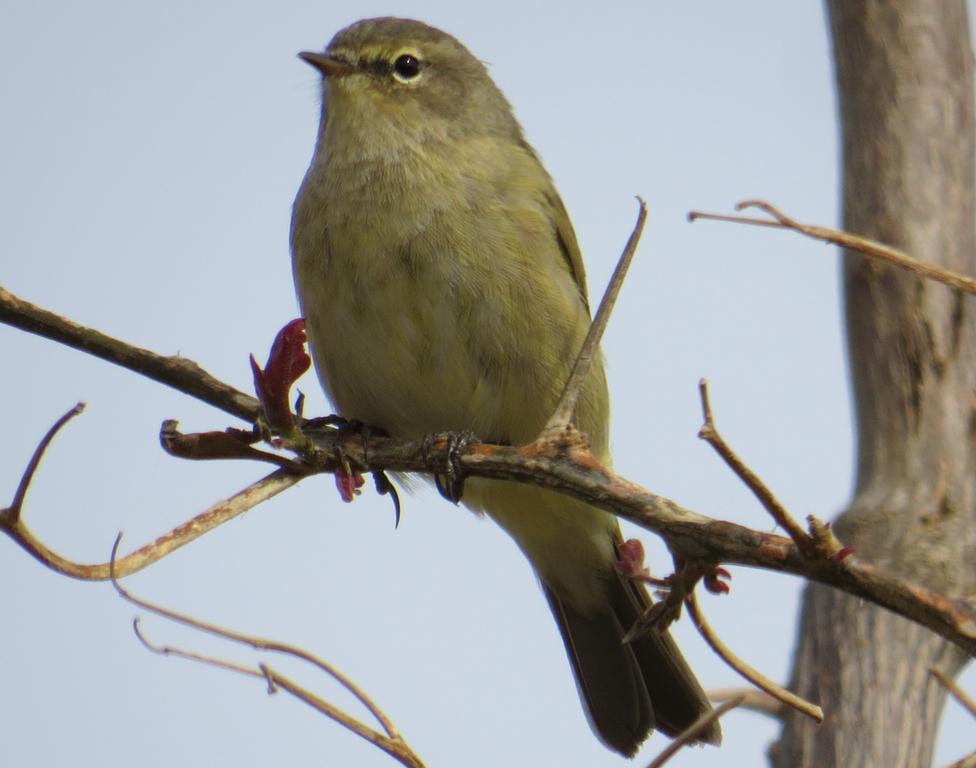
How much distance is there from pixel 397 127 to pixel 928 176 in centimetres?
178

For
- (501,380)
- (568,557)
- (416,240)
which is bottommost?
(568,557)

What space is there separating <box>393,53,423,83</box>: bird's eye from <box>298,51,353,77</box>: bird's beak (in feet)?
0.59

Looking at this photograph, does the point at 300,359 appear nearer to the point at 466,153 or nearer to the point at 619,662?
the point at 466,153

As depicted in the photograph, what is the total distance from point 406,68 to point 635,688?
94.6 inches

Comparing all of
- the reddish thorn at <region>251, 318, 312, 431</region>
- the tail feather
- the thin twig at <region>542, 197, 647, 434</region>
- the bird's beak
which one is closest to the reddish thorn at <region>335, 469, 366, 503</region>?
the reddish thorn at <region>251, 318, 312, 431</region>

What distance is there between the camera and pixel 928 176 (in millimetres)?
4070

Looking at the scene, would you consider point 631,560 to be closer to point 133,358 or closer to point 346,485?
point 346,485

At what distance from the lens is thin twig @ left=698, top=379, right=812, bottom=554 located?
1.76 meters

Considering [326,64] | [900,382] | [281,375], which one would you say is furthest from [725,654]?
[326,64]

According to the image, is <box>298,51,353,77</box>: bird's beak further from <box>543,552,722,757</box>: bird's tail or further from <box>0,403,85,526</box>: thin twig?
<box>0,403,85,526</box>: thin twig

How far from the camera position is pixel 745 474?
5.82ft

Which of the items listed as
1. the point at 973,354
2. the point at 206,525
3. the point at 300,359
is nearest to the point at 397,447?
the point at 300,359

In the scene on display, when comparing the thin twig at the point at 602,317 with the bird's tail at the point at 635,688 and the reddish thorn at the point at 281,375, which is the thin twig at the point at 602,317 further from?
the bird's tail at the point at 635,688

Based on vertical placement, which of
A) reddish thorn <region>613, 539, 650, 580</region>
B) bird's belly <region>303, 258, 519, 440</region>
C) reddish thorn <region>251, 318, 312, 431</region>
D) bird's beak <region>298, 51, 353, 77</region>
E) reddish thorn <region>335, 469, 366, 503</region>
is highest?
bird's beak <region>298, 51, 353, 77</region>
